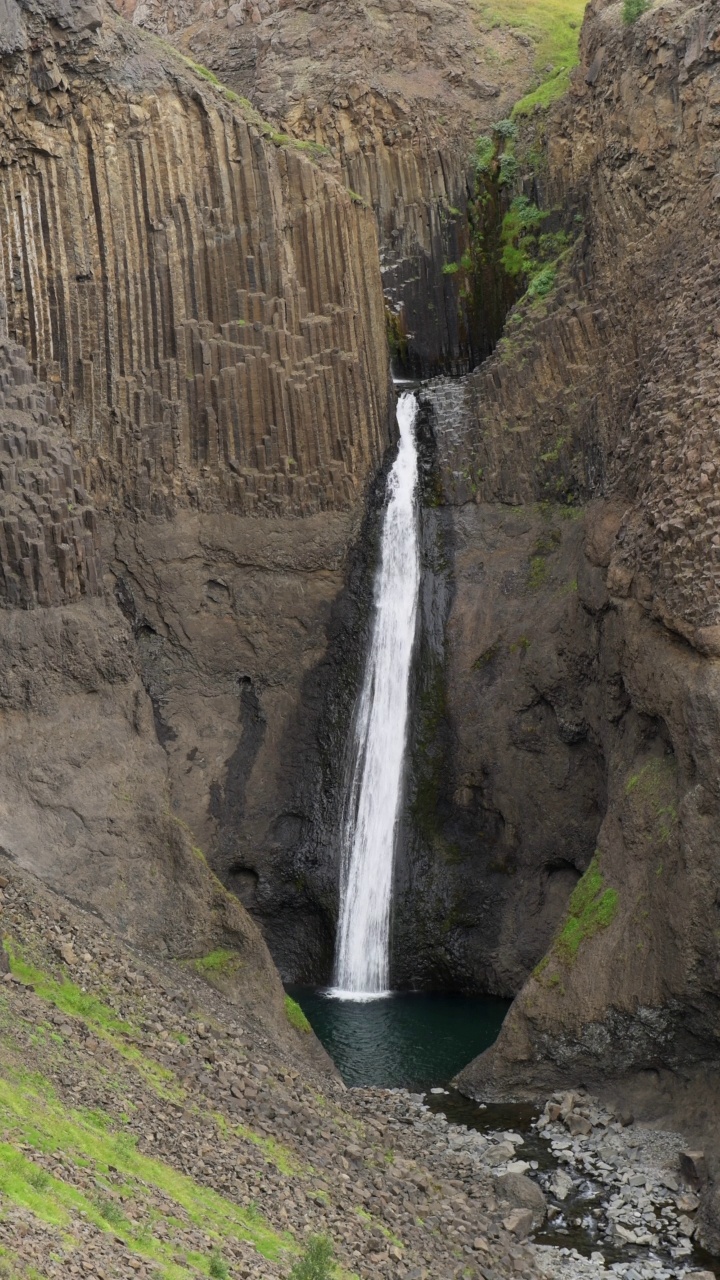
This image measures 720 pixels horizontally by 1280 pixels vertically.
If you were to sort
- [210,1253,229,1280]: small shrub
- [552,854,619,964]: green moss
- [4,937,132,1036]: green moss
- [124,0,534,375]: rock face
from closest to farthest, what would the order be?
[210,1253,229,1280]: small shrub, [4,937,132,1036]: green moss, [552,854,619,964]: green moss, [124,0,534,375]: rock face

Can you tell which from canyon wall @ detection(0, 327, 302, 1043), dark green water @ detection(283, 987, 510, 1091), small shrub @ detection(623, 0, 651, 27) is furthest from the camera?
small shrub @ detection(623, 0, 651, 27)

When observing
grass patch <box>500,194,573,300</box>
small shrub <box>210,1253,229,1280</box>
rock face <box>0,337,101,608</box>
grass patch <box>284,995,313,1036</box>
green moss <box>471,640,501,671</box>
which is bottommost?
grass patch <box>284,995,313,1036</box>

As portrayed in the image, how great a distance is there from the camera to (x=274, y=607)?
27.6 meters

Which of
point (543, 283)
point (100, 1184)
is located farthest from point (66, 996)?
point (543, 283)

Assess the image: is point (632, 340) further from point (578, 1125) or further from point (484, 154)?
point (578, 1125)

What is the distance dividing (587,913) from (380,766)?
6909mm

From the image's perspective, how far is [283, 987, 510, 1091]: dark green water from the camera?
2161 centimetres

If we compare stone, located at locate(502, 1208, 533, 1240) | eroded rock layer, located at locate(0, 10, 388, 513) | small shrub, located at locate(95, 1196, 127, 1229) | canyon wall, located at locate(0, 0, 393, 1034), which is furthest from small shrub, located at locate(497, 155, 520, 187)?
small shrub, located at locate(95, 1196, 127, 1229)

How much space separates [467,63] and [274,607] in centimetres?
1572

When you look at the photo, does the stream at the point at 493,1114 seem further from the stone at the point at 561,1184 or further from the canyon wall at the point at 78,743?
the canyon wall at the point at 78,743

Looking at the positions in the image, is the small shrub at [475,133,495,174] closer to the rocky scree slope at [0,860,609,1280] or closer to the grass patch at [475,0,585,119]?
the grass patch at [475,0,585,119]

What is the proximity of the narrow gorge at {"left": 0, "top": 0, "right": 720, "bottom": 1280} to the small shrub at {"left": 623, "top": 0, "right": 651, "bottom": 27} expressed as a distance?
5 cm

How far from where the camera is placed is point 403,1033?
23.3 meters

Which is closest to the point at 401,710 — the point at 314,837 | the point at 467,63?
the point at 314,837
